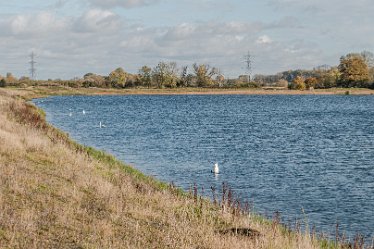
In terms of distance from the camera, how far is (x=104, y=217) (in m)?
12.9

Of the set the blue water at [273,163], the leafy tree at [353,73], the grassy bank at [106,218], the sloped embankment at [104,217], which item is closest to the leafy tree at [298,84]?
the leafy tree at [353,73]

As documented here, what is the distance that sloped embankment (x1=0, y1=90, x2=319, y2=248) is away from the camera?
1102 cm

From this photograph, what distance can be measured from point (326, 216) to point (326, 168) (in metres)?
12.5

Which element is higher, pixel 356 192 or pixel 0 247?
pixel 0 247

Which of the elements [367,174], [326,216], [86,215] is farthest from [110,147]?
[86,215]

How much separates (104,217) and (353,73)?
570ft

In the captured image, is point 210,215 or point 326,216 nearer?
point 210,215

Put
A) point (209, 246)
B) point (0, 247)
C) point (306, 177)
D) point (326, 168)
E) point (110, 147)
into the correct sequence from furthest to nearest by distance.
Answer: point (110, 147), point (326, 168), point (306, 177), point (209, 246), point (0, 247)

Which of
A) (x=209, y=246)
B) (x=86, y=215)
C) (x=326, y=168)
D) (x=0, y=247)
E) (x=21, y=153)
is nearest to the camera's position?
(x=0, y=247)

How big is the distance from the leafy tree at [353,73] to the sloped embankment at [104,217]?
16649 cm

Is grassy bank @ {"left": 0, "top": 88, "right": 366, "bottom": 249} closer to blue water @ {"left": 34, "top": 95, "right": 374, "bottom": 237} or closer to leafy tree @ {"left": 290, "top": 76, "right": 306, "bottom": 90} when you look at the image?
blue water @ {"left": 34, "top": 95, "right": 374, "bottom": 237}

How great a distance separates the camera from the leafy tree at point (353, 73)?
176m

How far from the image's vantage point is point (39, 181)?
635 inches

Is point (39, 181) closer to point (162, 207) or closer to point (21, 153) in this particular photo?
point (162, 207)
